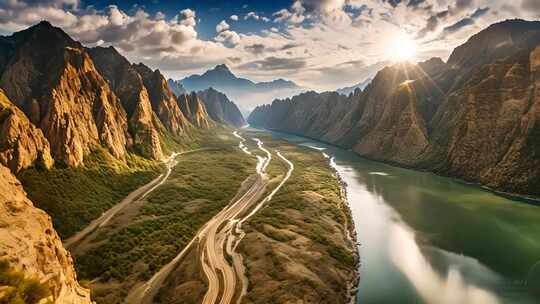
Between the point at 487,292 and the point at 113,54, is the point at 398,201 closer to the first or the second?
the point at 487,292

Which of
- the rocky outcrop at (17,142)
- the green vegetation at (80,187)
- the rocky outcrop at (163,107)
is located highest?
the rocky outcrop at (163,107)

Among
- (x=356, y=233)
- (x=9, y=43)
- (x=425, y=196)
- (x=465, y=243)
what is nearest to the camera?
(x=465, y=243)

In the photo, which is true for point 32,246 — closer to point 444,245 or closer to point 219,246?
point 219,246

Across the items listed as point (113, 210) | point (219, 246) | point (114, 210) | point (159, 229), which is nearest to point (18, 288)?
point (219, 246)

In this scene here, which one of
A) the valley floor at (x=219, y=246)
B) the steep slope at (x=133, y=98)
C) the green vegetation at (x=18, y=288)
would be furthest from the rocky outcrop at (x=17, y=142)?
the green vegetation at (x=18, y=288)

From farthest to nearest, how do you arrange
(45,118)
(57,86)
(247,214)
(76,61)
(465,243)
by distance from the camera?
(76,61) → (57,86) → (45,118) → (247,214) → (465,243)

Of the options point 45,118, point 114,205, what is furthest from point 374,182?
point 45,118

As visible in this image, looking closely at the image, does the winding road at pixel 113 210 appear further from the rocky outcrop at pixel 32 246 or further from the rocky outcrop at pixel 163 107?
the rocky outcrop at pixel 163 107
